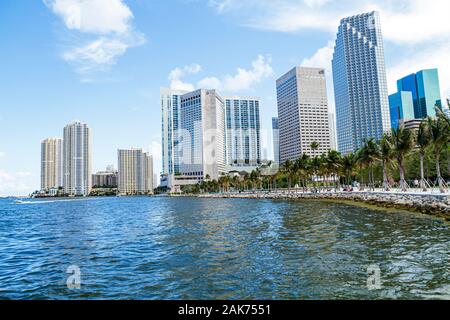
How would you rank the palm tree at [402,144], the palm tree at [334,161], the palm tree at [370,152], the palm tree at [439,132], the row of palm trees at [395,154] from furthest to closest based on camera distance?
1. the palm tree at [334,161]
2. the palm tree at [370,152]
3. the palm tree at [402,144]
4. the row of palm trees at [395,154]
5. the palm tree at [439,132]

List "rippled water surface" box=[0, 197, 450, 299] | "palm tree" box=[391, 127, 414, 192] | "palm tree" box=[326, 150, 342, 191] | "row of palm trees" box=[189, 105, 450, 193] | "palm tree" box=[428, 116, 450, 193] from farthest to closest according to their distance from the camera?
"palm tree" box=[326, 150, 342, 191] < "palm tree" box=[391, 127, 414, 192] < "row of palm trees" box=[189, 105, 450, 193] < "palm tree" box=[428, 116, 450, 193] < "rippled water surface" box=[0, 197, 450, 299]

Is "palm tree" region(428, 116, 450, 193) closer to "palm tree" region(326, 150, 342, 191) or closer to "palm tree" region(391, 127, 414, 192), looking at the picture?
"palm tree" region(391, 127, 414, 192)

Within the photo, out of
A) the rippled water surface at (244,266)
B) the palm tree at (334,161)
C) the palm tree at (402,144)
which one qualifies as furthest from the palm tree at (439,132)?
the palm tree at (334,161)

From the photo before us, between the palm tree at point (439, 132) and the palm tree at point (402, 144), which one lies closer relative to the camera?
the palm tree at point (439, 132)

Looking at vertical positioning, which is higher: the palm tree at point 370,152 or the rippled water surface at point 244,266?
the palm tree at point 370,152

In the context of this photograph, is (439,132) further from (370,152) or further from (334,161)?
(334,161)

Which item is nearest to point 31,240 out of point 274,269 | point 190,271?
point 190,271

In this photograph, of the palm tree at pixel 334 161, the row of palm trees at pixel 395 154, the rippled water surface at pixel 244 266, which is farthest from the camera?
the palm tree at pixel 334 161

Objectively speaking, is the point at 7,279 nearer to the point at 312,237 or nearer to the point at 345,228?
the point at 312,237

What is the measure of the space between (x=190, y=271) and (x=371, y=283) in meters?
7.36

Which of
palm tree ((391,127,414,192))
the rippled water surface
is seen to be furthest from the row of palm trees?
the rippled water surface

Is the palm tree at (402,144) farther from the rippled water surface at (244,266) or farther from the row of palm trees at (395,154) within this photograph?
the rippled water surface at (244,266)
